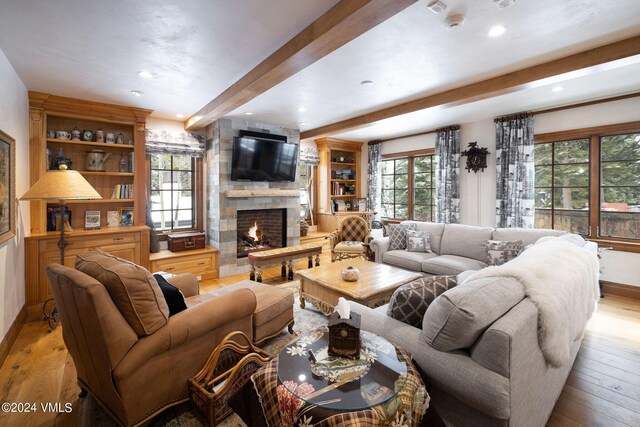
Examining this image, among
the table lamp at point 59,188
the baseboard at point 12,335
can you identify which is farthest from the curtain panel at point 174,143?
the baseboard at point 12,335

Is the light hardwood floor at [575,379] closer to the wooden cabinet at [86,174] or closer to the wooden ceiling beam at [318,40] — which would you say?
the wooden cabinet at [86,174]

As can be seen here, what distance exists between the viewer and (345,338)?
1435mm

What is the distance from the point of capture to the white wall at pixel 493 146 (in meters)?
3.82

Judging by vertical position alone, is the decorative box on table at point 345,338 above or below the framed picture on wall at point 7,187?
below

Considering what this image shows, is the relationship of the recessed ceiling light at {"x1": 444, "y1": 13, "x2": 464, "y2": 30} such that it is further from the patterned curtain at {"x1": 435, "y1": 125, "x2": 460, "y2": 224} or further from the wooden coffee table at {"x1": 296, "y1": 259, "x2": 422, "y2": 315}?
the patterned curtain at {"x1": 435, "y1": 125, "x2": 460, "y2": 224}

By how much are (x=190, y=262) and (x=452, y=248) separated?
3.84 meters

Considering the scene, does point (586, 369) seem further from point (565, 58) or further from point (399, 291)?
point (565, 58)

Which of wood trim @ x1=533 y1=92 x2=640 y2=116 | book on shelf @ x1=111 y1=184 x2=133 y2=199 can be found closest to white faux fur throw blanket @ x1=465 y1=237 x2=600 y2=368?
wood trim @ x1=533 y1=92 x2=640 y2=116

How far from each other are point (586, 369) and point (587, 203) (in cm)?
276

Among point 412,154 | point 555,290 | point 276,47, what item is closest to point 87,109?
point 276,47

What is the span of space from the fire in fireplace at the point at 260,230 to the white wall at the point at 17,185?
104 inches

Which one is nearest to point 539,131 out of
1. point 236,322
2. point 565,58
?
point 565,58

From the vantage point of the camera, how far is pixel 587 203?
4.18 metres

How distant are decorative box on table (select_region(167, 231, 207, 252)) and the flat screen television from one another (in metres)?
1.07
